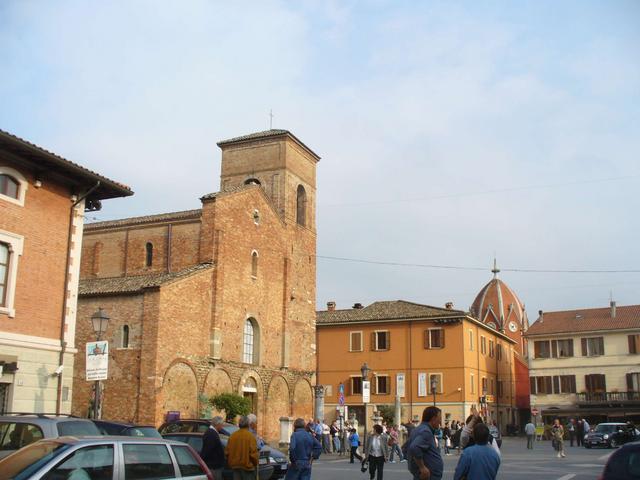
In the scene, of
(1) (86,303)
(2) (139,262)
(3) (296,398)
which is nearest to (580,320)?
(3) (296,398)

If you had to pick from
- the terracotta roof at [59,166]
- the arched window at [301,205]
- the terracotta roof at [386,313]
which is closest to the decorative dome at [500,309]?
the terracotta roof at [386,313]

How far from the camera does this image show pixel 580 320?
56812mm

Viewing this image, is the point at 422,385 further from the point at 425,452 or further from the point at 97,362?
the point at 425,452

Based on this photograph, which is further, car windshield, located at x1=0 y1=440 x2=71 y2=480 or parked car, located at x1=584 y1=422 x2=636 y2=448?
parked car, located at x1=584 y1=422 x2=636 y2=448

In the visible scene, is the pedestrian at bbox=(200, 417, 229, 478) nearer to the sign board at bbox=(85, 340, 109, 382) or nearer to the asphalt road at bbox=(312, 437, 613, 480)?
the sign board at bbox=(85, 340, 109, 382)

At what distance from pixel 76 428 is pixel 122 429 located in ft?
6.92

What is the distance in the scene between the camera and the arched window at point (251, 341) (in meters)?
35.2

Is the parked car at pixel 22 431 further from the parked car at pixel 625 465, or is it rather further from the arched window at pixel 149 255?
the arched window at pixel 149 255

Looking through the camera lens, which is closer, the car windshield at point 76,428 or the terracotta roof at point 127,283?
the car windshield at point 76,428

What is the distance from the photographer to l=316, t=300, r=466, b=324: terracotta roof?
47.9 meters

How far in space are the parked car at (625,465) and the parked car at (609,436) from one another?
97.4 feet

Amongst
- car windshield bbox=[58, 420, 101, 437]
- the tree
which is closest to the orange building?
the tree

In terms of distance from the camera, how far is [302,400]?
39312 millimetres

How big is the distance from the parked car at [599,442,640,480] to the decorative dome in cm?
7611
